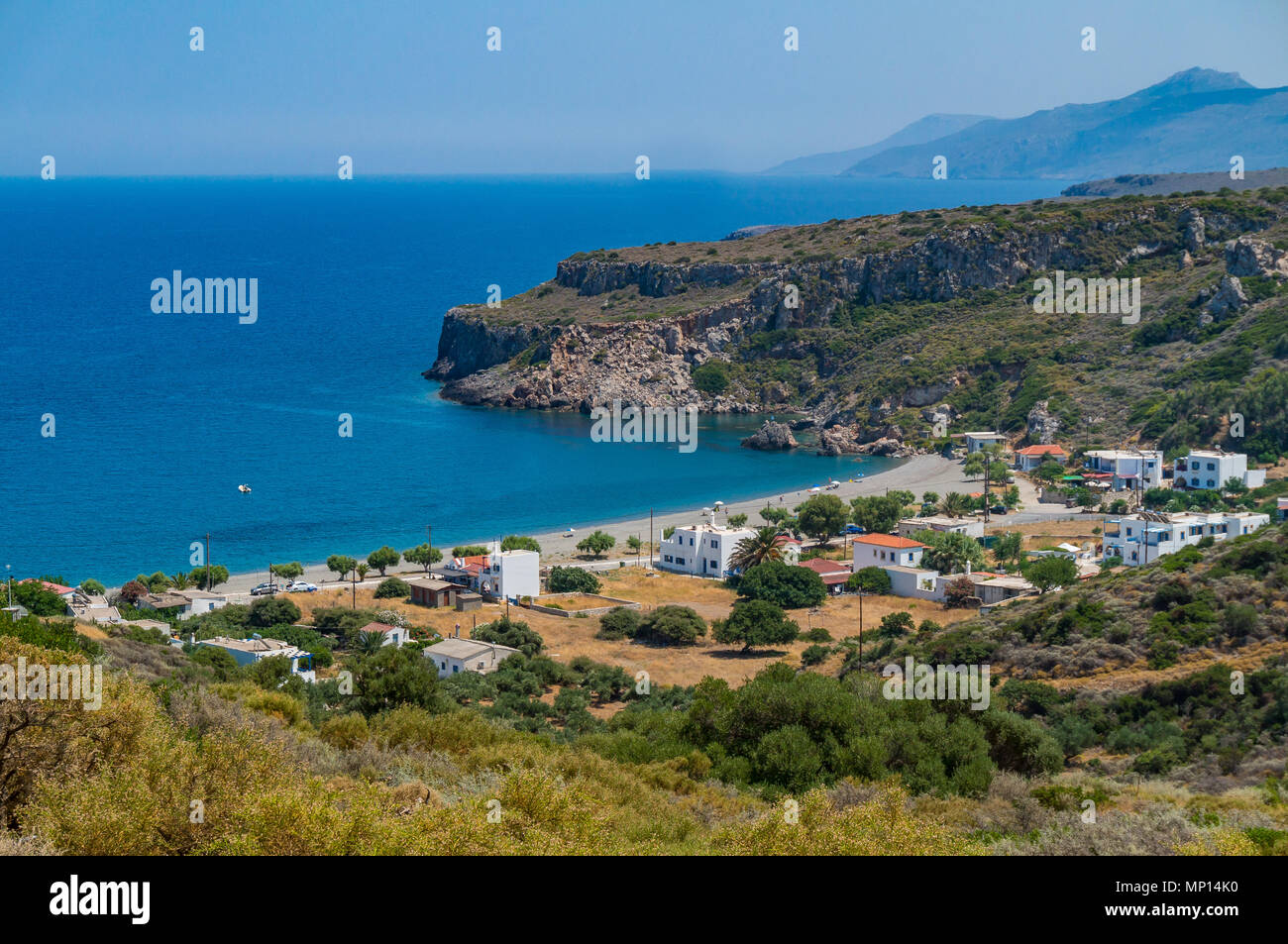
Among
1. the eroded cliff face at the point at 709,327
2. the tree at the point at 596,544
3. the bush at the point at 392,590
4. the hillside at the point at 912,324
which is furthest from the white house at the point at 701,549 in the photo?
the eroded cliff face at the point at 709,327

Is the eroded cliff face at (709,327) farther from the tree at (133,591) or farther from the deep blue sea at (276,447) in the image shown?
the tree at (133,591)

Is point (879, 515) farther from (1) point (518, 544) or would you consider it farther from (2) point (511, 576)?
(2) point (511, 576)

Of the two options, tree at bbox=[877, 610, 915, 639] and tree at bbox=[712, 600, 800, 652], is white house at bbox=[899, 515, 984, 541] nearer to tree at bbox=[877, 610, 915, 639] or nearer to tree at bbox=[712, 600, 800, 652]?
tree at bbox=[877, 610, 915, 639]

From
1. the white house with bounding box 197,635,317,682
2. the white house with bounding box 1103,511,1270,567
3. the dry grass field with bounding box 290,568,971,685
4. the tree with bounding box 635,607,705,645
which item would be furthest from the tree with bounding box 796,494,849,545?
the white house with bounding box 197,635,317,682

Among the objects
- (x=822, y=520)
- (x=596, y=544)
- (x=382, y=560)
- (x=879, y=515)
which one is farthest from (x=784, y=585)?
(x=382, y=560)
